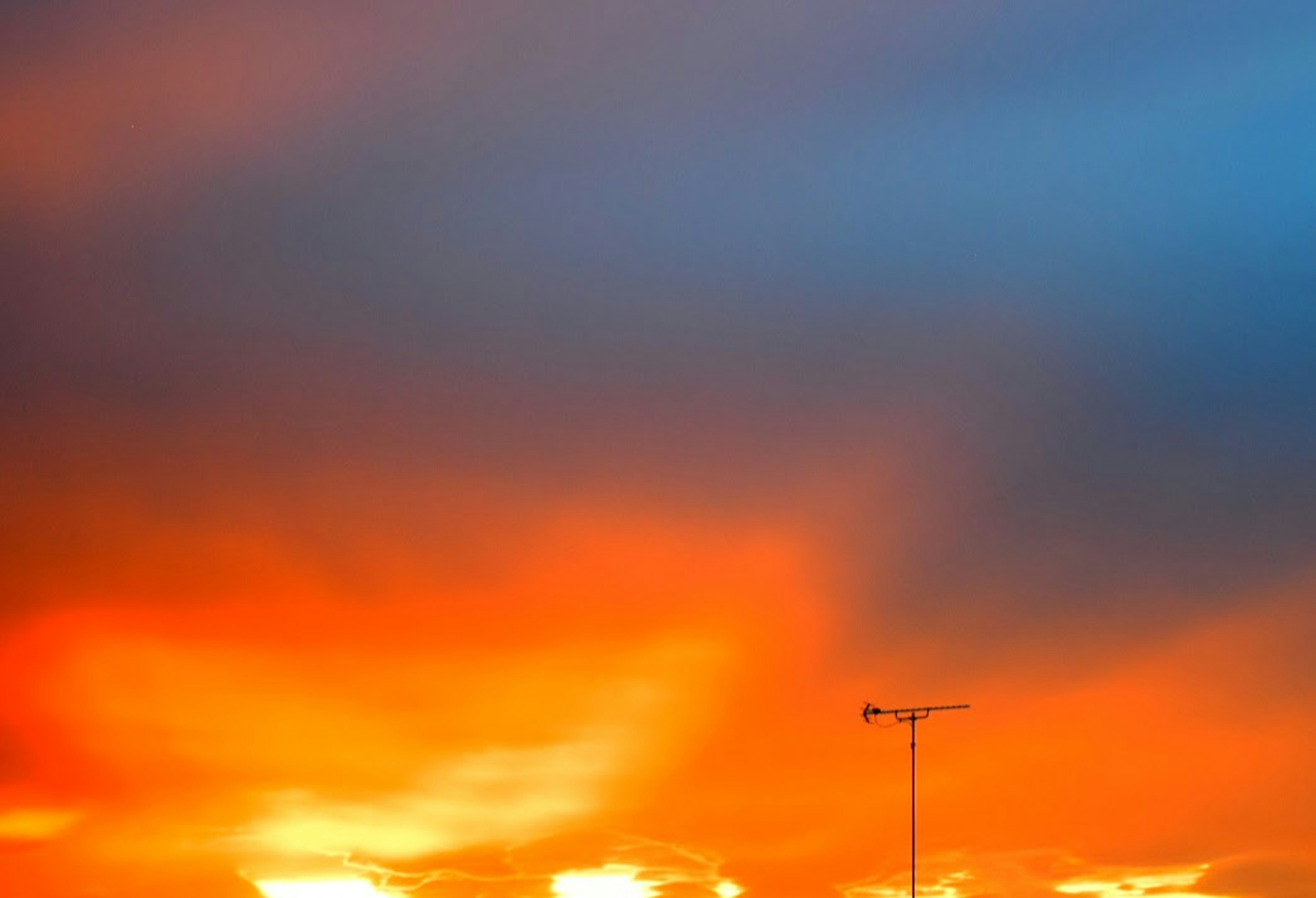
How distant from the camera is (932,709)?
8131 centimetres
